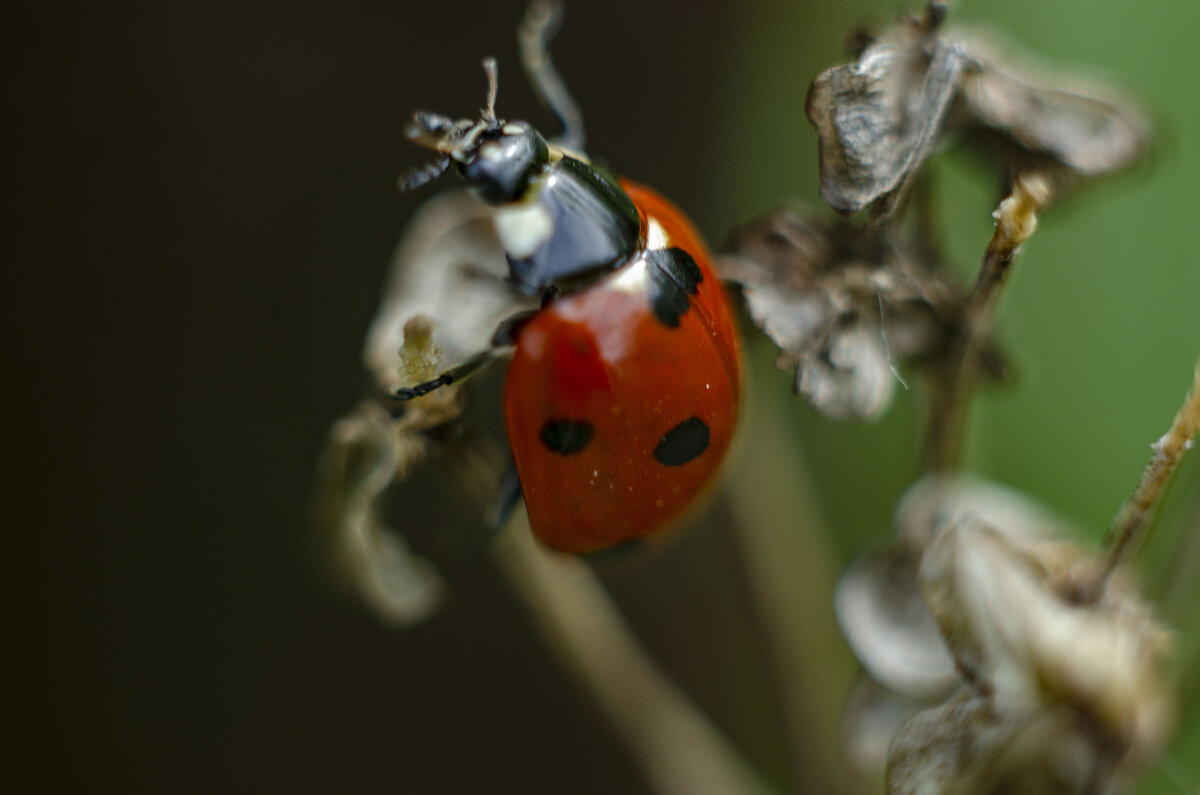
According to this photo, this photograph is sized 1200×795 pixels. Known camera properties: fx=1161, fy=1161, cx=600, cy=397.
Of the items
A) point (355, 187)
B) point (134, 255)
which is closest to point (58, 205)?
point (134, 255)

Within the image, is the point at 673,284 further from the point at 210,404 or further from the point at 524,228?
the point at 210,404

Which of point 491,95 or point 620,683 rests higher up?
point 491,95

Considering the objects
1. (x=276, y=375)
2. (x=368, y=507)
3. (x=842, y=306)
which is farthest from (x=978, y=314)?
(x=276, y=375)

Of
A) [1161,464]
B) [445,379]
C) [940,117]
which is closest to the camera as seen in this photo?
[1161,464]

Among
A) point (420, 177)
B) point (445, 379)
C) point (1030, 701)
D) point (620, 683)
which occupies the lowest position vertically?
point (620, 683)

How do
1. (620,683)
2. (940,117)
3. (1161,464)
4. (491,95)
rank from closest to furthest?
(1161,464)
(940,117)
(491,95)
(620,683)

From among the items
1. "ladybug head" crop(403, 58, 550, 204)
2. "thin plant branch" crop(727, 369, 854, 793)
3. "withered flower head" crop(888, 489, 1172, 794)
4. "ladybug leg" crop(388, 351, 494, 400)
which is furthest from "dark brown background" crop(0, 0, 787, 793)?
"withered flower head" crop(888, 489, 1172, 794)

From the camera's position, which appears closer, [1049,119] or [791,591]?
[1049,119]

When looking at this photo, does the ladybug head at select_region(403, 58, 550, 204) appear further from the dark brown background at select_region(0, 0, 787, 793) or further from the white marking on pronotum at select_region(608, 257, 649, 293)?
the dark brown background at select_region(0, 0, 787, 793)
